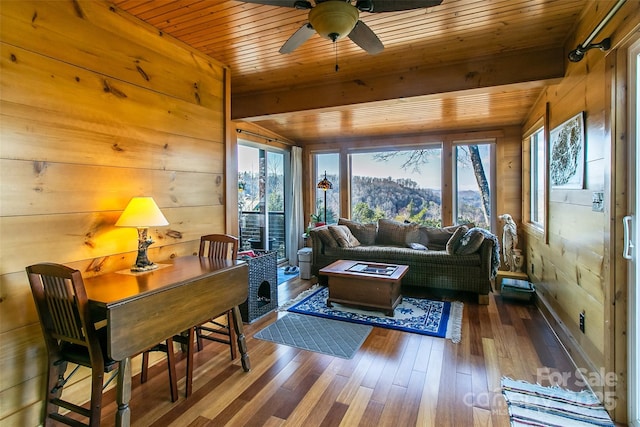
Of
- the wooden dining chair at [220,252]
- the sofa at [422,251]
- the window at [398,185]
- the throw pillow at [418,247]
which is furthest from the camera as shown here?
the window at [398,185]

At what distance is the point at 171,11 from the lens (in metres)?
2.22

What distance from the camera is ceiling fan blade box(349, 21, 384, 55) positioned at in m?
1.80

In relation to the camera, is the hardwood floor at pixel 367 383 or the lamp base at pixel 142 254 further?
the lamp base at pixel 142 254

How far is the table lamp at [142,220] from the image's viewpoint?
2.01 m

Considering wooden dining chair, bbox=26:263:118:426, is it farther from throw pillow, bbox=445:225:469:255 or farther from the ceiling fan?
throw pillow, bbox=445:225:469:255

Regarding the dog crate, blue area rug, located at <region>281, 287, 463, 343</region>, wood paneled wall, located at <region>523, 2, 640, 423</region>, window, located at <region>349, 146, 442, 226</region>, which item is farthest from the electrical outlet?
window, located at <region>349, 146, 442, 226</region>

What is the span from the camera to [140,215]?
80.2 inches

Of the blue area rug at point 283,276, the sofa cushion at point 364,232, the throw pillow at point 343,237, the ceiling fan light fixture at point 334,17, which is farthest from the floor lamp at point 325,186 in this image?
the ceiling fan light fixture at point 334,17

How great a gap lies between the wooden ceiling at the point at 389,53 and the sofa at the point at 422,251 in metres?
1.76

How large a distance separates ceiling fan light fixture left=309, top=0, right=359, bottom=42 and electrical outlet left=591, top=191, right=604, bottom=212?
1.81 meters

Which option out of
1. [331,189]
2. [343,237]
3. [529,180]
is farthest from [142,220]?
[529,180]

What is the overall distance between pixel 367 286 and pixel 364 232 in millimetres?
1730

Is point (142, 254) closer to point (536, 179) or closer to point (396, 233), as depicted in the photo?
point (396, 233)

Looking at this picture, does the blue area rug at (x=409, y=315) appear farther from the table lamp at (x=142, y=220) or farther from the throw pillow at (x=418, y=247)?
the table lamp at (x=142, y=220)
